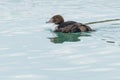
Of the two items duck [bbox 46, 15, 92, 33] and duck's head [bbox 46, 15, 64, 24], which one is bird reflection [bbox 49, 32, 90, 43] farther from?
duck's head [bbox 46, 15, 64, 24]

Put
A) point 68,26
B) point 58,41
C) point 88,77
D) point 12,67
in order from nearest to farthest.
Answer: point 88,77
point 12,67
point 58,41
point 68,26

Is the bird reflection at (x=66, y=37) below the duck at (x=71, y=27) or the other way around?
below

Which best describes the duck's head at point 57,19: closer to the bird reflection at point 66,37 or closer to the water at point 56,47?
the water at point 56,47

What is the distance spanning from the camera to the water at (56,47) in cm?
881

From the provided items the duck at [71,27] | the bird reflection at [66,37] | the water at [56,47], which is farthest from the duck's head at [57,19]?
the bird reflection at [66,37]

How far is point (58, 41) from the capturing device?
11.9 meters

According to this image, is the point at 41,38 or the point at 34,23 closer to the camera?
the point at 41,38

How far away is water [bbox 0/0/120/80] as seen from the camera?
347 inches

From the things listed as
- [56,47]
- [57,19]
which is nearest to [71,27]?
[57,19]

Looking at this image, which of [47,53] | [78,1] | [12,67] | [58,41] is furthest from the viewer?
[78,1]

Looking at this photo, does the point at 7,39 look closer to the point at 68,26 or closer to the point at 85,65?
the point at 68,26

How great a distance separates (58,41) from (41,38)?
46 centimetres

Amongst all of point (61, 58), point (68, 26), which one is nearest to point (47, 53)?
point (61, 58)

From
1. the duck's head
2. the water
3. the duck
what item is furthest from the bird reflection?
the duck's head
